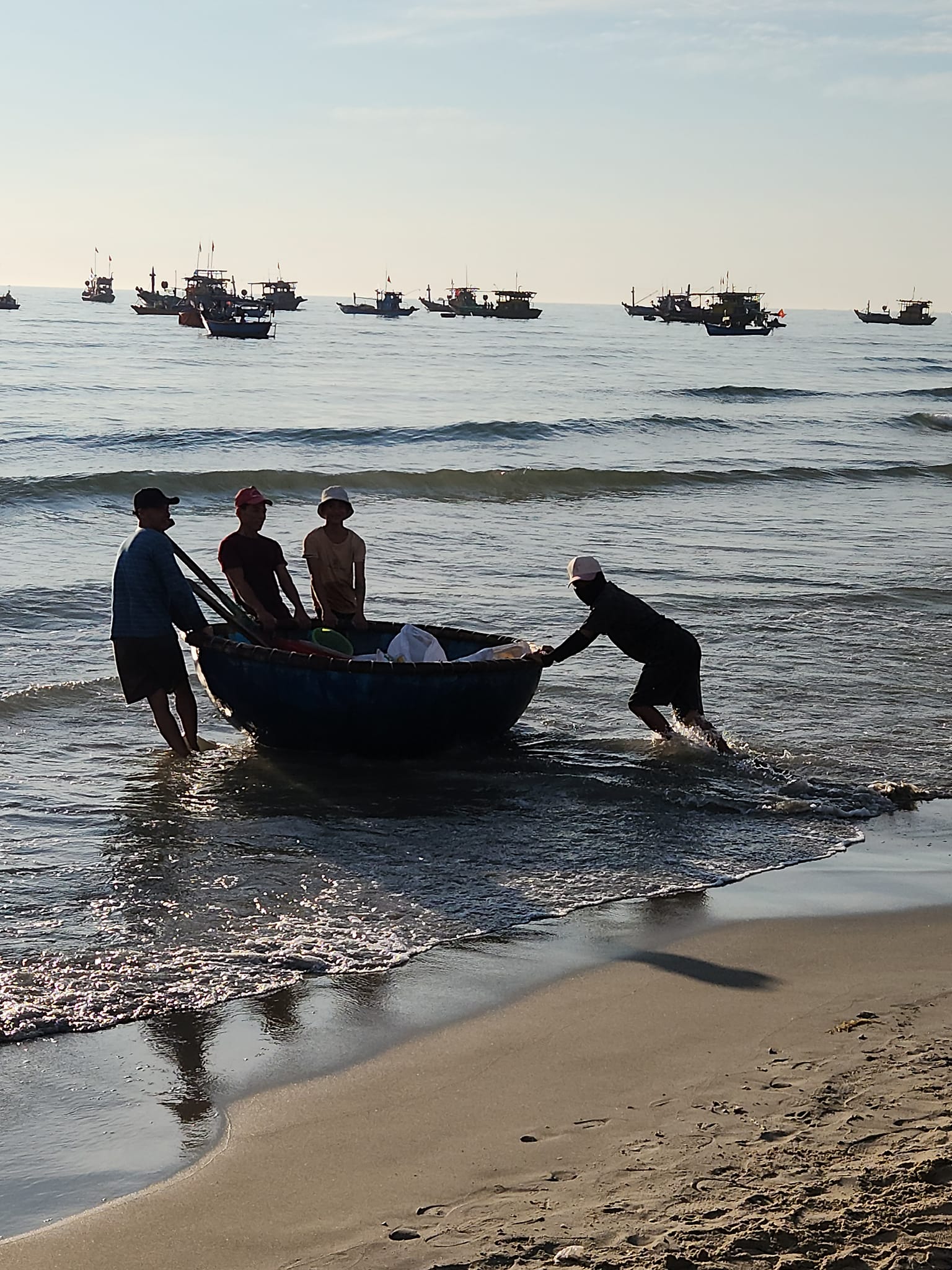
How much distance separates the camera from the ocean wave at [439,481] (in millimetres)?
22016

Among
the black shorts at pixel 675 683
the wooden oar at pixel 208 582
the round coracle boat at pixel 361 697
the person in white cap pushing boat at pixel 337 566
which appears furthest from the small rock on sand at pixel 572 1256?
the person in white cap pushing boat at pixel 337 566

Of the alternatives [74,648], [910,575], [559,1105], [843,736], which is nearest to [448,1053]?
[559,1105]

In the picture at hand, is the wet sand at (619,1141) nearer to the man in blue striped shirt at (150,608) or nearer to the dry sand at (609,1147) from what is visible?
the dry sand at (609,1147)

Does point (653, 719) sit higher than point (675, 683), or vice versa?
point (675, 683)

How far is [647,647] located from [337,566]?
212cm

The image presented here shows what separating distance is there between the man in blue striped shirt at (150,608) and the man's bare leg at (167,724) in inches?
2.2

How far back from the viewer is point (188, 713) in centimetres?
864

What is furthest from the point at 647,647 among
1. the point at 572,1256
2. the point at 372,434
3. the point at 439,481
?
the point at 372,434

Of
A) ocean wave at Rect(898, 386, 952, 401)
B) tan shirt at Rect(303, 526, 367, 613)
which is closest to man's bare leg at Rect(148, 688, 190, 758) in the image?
tan shirt at Rect(303, 526, 367, 613)

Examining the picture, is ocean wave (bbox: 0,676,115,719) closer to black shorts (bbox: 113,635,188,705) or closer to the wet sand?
black shorts (bbox: 113,635,188,705)

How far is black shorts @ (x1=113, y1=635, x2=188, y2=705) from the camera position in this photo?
8273 millimetres

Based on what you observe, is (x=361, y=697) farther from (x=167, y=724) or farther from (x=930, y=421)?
(x=930, y=421)

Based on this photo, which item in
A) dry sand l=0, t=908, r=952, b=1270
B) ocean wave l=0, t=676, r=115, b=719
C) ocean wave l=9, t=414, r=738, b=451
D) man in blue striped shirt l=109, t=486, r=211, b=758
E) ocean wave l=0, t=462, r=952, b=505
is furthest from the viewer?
ocean wave l=9, t=414, r=738, b=451

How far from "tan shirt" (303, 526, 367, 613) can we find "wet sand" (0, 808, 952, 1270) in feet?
13.9
